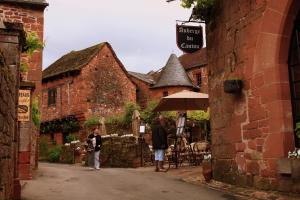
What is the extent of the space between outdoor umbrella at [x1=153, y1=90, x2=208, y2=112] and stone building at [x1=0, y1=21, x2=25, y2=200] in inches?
299

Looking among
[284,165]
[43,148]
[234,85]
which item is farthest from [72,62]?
[284,165]

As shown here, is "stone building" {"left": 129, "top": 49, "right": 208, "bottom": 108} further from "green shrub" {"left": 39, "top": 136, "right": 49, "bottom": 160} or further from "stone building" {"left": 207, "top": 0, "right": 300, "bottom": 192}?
"stone building" {"left": 207, "top": 0, "right": 300, "bottom": 192}

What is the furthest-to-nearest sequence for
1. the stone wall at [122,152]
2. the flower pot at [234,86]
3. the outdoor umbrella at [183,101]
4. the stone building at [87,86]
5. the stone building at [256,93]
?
the stone building at [87,86]
the stone wall at [122,152]
the outdoor umbrella at [183,101]
the flower pot at [234,86]
the stone building at [256,93]

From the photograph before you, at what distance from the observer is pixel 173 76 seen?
37.5 m

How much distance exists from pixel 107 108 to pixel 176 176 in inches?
840

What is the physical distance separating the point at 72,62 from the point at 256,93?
2624cm

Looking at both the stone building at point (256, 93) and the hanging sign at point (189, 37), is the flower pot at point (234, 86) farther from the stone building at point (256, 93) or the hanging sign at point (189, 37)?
the hanging sign at point (189, 37)

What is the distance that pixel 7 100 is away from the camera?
505 cm

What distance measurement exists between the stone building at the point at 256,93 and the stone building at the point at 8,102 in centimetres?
418

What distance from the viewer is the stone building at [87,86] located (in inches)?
1206

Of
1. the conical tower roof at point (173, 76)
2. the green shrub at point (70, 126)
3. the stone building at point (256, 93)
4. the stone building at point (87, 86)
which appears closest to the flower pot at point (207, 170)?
the stone building at point (256, 93)

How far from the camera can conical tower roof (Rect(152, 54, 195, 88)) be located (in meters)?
36.8

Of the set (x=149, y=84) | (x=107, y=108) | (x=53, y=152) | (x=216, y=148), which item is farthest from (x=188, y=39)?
(x=149, y=84)

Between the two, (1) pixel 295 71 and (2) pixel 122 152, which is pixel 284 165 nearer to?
(1) pixel 295 71
